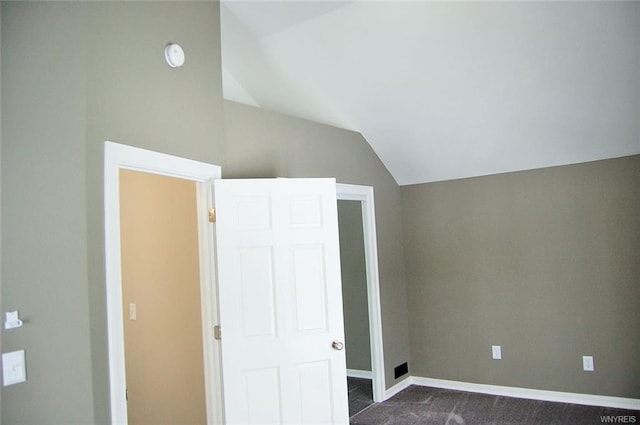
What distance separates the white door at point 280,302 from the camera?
269 centimetres

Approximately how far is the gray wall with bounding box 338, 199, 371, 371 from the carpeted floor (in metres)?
0.84

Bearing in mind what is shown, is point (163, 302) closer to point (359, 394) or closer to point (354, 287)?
point (359, 394)

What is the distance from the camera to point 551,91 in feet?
11.4

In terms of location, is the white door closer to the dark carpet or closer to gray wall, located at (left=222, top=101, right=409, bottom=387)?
gray wall, located at (left=222, top=101, right=409, bottom=387)

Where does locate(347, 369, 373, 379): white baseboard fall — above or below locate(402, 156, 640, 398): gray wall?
below

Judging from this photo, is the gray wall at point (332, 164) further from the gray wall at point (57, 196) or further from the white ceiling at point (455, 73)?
the gray wall at point (57, 196)

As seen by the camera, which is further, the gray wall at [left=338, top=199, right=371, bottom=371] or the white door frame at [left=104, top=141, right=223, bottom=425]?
the gray wall at [left=338, top=199, right=371, bottom=371]

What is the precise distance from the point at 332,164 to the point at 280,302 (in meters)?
1.70

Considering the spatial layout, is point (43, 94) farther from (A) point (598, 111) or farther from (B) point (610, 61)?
(A) point (598, 111)

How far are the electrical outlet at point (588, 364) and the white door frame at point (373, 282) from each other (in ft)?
5.64

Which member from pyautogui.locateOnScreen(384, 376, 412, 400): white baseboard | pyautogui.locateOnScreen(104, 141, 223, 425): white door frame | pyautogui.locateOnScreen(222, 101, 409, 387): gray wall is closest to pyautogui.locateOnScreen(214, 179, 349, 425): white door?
pyautogui.locateOnScreen(104, 141, 223, 425): white door frame

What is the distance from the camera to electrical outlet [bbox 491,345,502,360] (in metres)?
4.41

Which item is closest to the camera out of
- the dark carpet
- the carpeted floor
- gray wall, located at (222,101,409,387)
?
gray wall, located at (222,101,409,387)

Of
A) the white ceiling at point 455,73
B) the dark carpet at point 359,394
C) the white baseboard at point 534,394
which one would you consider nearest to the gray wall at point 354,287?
the dark carpet at point 359,394
